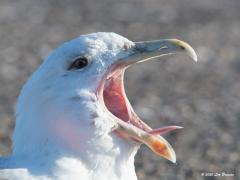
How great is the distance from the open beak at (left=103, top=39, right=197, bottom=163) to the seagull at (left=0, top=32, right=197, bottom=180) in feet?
0.23

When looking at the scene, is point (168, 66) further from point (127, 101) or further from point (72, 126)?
point (72, 126)

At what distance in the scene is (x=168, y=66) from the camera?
10492 millimetres

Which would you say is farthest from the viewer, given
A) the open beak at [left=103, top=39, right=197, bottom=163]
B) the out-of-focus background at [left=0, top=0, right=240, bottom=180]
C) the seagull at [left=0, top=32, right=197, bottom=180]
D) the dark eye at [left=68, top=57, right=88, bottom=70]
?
the out-of-focus background at [left=0, top=0, right=240, bottom=180]

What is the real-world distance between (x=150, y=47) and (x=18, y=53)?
5.84 m

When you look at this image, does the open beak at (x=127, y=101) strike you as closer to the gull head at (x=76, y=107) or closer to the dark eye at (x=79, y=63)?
the gull head at (x=76, y=107)

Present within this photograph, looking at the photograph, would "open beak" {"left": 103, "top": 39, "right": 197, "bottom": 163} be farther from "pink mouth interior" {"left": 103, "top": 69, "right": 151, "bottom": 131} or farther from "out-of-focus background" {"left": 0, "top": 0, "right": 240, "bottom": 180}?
"out-of-focus background" {"left": 0, "top": 0, "right": 240, "bottom": 180}

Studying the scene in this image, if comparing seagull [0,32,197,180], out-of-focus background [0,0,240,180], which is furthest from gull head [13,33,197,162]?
A: out-of-focus background [0,0,240,180]

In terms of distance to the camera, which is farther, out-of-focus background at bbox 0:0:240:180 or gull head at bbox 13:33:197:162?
out-of-focus background at bbox 0:0:240:180

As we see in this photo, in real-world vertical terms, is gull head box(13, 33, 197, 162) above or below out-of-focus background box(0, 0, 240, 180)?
above

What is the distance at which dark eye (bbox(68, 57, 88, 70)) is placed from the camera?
491 cm

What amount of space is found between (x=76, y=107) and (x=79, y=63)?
245 mm

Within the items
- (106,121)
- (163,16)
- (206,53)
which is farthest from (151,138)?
(163,16)

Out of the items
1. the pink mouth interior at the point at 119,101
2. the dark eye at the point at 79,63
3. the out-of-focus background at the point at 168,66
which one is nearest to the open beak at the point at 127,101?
the pink mouth interior at the point at 119,101

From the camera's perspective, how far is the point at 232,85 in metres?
9.75
